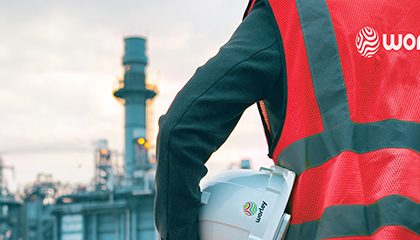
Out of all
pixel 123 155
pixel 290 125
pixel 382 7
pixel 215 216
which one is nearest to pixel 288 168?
pixel 290 125

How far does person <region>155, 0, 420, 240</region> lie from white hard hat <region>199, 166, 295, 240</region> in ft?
0.43

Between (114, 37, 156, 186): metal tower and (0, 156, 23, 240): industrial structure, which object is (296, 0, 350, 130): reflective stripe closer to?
(0, 156, 23, 240): industrial structure

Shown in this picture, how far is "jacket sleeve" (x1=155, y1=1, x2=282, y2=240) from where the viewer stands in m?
1.19

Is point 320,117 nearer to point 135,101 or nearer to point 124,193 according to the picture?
point 124,193

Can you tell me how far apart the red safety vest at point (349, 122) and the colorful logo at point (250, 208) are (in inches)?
7.4

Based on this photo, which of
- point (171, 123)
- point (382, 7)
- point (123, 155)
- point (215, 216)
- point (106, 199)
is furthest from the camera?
point (123, 155)

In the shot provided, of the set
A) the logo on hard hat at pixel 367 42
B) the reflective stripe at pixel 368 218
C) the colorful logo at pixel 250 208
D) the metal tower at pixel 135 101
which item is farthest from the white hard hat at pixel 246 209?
the metal tower at pixel 135 101

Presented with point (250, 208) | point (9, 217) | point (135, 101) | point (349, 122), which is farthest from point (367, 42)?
point (135, 101)

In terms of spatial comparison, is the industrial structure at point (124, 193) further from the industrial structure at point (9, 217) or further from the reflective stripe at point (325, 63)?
the reflective stripe at point (325, 63)

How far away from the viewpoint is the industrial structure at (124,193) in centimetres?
2427

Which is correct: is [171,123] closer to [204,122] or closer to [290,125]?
[204,122]

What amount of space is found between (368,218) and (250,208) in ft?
1.40

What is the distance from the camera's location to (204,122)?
1206mm

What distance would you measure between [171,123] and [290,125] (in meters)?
0.35
